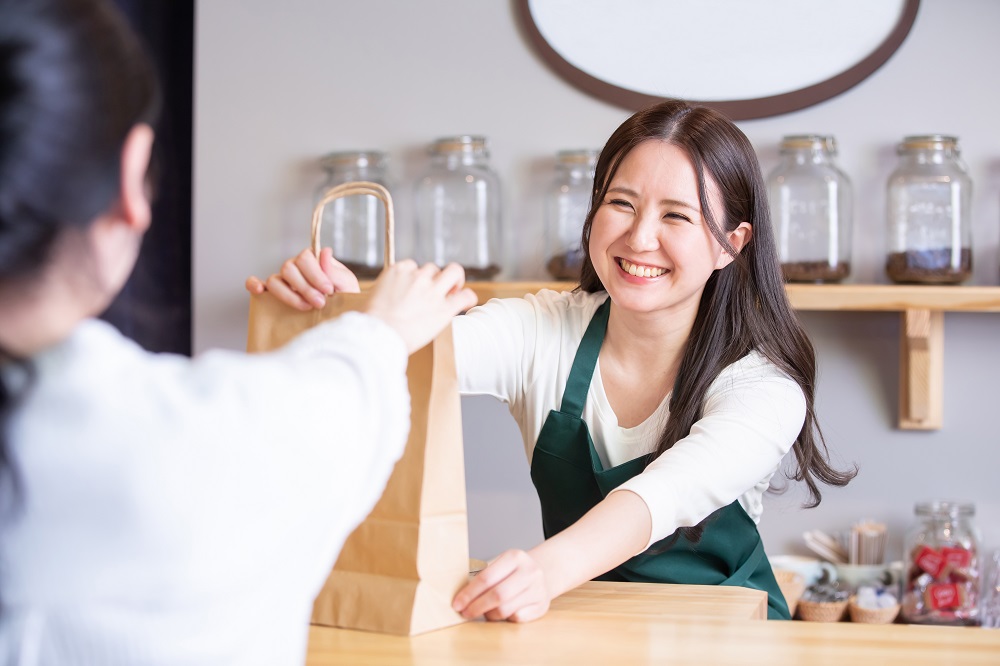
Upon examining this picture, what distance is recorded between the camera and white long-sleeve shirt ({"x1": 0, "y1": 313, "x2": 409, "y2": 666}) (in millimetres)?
549

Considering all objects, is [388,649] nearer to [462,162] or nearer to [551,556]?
[551,556]

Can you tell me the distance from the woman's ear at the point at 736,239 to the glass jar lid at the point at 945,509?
92cm

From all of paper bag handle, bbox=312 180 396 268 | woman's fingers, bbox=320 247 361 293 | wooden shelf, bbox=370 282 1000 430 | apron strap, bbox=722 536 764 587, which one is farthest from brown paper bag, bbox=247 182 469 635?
wooden shelf, bbox=370 282 1000 430

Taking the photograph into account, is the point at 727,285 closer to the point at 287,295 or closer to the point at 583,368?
the point at 583,368

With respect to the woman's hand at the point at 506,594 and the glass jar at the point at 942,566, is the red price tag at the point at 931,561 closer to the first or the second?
the glass jar at the point at 942,566

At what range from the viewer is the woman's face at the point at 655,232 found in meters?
1.38

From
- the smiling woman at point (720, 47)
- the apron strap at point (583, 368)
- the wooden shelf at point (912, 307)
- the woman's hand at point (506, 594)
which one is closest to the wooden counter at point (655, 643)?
the woman's hand at point (506, 594)

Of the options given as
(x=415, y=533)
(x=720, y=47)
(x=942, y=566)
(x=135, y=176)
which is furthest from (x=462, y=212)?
(x=135, y=176)

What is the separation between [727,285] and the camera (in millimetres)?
1493

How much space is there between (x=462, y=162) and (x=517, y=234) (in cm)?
20

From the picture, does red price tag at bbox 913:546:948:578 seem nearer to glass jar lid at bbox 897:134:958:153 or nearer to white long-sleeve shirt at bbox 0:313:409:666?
glass jar lid at bbox 897:134:958:153

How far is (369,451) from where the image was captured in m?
0.67

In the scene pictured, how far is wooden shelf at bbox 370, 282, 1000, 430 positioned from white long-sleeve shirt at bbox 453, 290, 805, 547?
520 millimetres

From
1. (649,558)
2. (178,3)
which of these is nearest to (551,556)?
(649,558)
